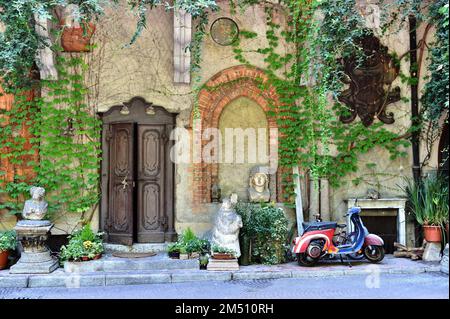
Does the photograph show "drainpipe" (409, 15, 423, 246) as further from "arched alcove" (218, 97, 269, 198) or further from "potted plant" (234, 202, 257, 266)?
"potted plant" (234, 202, 257, 266)

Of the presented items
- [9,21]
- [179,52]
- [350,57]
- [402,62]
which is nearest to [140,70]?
[179,52]

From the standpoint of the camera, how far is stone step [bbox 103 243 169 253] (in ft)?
31.0

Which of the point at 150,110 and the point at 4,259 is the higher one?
the point at 150,110

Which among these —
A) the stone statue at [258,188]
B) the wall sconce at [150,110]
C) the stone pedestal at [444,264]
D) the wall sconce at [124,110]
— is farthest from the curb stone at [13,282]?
the stone pedestal at [444,264]

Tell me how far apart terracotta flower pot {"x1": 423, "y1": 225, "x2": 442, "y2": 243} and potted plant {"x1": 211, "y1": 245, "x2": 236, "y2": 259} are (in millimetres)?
3885

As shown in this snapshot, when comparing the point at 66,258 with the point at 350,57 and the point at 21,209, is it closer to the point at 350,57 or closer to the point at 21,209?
the point at 21,209

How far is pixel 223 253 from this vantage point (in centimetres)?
836

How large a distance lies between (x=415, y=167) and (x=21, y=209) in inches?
331

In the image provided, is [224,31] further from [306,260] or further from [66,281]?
[66,281]

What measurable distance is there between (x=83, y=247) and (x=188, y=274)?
6.98 feet

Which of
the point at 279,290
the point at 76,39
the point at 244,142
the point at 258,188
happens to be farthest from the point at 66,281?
the point at 76,39

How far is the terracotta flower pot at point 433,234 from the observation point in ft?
29.1

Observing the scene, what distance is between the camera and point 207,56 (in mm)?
9961

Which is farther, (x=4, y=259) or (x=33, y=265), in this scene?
(x=4, y=259)
